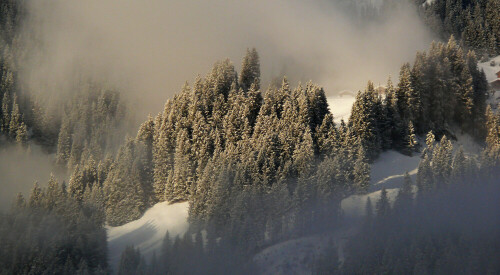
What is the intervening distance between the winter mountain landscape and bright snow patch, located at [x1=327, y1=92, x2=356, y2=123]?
49cm

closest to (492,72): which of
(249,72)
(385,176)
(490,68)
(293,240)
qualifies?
(490,68)

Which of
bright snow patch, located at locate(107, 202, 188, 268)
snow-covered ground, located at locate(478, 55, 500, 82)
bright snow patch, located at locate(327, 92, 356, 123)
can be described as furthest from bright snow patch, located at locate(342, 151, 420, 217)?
snow-covered ground, located at locate(478, 55, 500, 82)

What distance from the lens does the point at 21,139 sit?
434 feet

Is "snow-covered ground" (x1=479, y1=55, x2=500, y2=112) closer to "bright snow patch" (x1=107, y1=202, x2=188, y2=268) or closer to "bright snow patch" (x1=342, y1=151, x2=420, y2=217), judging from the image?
"bright snow patch" (x1=342, y1=151, x2=420, y2=217)

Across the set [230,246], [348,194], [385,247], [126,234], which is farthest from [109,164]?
[385,247]

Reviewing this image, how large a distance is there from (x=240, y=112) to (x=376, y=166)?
18.5m

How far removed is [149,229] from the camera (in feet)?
296

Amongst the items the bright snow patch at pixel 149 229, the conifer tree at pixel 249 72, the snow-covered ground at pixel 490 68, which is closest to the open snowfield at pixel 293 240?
the bright snow patch at pixel 149 229

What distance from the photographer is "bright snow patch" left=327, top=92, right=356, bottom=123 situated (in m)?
105

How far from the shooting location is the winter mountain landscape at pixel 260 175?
81.2 m

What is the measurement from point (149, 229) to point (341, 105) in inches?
1453

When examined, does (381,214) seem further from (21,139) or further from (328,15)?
(328,15)

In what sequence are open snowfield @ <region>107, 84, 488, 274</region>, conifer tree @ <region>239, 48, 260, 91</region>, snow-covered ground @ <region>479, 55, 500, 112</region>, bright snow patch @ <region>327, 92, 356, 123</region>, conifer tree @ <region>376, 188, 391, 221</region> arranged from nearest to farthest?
1. open snowfield @ <region>107, 84, 488, 274</region>
2. conifer tree @ <region>376, 188, 391, 221</region>
3. bright snow patch @ <region>327, 92, 356, 123</region>
4. conifer tree @ <region>239, 48, 260, 91</region>
5. snow-covered ground @ <region>479, 55, 500, 112</region>

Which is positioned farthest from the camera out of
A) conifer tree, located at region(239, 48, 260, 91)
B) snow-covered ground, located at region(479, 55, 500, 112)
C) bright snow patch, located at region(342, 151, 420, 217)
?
snow-covered ground, located at region(479, 55, 500, 112)
